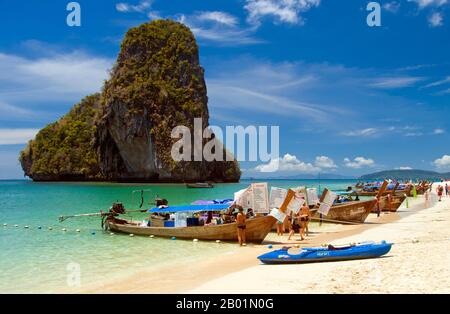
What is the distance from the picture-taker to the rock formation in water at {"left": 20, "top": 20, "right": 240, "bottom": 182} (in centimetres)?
9662

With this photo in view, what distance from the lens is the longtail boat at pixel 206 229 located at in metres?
16.4

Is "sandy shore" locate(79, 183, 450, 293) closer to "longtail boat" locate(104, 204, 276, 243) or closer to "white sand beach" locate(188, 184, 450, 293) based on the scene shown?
"white sand beach" locate(188, 184, 450, 293)

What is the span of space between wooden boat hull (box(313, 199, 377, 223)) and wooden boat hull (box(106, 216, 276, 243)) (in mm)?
8906

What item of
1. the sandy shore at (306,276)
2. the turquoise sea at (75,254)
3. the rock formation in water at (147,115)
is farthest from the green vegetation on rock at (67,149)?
the sandy shore at (306,276)

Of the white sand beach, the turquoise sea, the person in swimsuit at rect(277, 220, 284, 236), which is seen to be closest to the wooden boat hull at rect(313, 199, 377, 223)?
the person in swimsuit at rect(277, 220, 284, 236)

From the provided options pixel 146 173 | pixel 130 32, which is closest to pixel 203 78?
pixel 130 32

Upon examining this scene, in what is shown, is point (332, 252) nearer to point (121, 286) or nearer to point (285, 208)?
point (285, 208)

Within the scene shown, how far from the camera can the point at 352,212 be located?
24.5 m

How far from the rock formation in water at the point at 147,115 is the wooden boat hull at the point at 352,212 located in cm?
7303

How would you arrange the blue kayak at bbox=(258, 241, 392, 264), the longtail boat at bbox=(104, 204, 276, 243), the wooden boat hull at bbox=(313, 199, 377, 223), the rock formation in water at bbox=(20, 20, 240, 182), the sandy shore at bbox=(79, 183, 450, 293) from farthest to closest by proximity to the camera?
the rock formation in water at bbox=(20, 20, 240, 182)
the wooden boat hull at bbox=(313, 199, 377, 223)
the longtail boat at bbox=(104, 204, 276, 243)
the blue kayak at bbox=(258, 241, 392, 264)
the sandy shore at bbox=(79, 183, 450, 293)

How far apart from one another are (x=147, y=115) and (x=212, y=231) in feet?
273

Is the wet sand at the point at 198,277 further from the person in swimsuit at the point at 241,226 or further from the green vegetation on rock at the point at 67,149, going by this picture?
the green vegetation on rock at the point at 67,149

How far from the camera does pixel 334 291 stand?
26.5 feet
